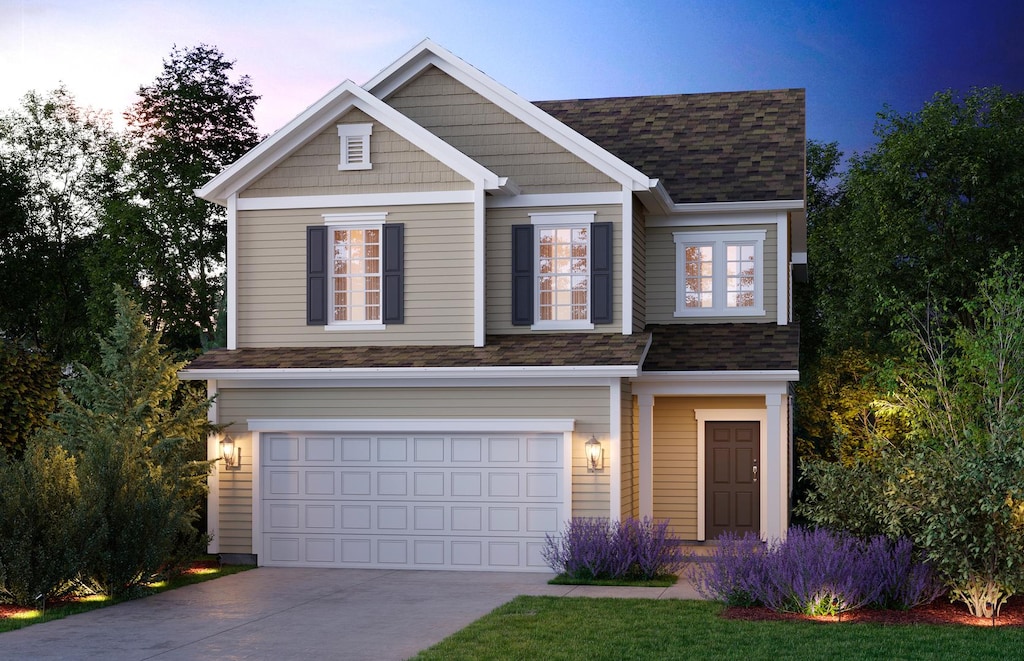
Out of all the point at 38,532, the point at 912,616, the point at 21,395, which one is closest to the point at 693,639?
the point at 912,616

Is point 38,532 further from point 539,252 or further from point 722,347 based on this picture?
point 722,347

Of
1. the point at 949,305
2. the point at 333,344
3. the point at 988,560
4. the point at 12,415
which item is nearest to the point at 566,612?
the point at 988,560

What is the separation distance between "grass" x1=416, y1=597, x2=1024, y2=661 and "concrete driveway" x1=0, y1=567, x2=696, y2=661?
0.59m

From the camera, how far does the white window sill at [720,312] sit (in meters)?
19.4

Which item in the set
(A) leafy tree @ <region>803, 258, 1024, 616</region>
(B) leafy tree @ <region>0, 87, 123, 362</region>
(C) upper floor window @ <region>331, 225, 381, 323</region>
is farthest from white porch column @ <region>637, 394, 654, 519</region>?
(B) leafy tree @ <region>0, 87, 123, 362</region>

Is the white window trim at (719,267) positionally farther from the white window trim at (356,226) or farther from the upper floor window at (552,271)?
the white window trim at (356,226)

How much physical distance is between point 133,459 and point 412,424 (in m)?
4.04

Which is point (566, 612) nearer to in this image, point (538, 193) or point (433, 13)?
point (538, 193)

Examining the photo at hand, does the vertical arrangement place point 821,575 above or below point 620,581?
above

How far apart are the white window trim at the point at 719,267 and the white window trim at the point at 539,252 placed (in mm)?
2316

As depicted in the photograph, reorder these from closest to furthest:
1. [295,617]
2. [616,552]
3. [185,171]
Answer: [295,617], [616,552], [185,171]

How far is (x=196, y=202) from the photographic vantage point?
3073cm

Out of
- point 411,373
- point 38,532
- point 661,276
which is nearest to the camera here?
point 38,532

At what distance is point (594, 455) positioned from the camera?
16766 mm
